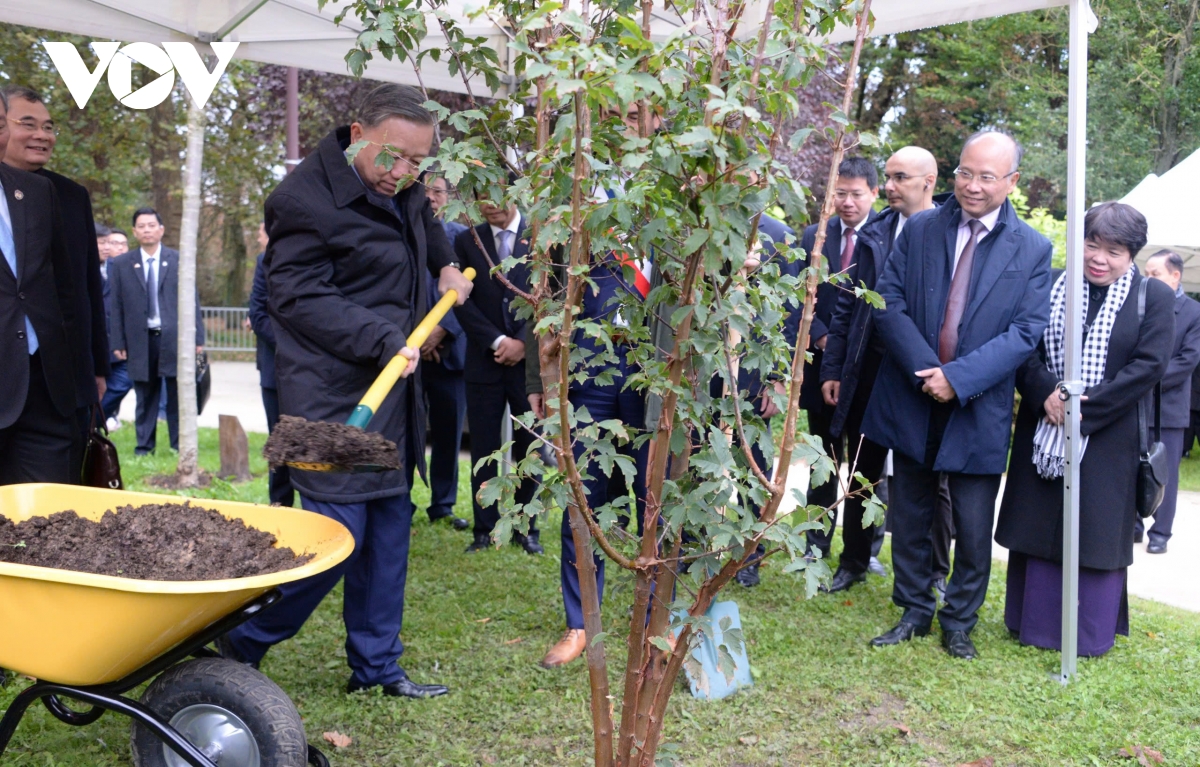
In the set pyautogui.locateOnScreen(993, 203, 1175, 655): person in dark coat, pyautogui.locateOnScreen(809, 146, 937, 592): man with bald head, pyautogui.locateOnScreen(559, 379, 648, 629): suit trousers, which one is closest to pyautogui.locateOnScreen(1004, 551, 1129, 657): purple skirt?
pyautogui.locateOnScreen(993, 203, 1175, 655): person in dark coat

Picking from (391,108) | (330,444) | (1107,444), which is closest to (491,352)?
(391,108)

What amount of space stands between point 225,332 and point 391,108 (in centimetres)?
2000

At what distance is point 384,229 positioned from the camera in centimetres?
355

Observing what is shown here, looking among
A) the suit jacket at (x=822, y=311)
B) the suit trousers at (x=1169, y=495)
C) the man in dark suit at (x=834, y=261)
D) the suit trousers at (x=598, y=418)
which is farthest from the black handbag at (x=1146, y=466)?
the suit trousers at (x=1169, y=495)

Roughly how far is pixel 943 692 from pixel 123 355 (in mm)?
7414

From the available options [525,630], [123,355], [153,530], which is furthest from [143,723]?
[123,355]

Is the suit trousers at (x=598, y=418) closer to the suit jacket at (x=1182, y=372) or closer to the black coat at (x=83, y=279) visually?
the black coat at (x=83, y=279)

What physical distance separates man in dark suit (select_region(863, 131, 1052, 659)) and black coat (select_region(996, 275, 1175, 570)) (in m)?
0.17

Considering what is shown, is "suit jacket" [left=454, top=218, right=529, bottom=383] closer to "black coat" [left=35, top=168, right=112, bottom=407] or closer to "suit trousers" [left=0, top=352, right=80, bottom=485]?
"black coat" [left=35, top=168, right=112, bottom=407]

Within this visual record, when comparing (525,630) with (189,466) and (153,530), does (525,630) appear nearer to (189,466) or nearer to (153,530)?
(153,530)

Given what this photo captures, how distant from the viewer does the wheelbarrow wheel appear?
2.75m

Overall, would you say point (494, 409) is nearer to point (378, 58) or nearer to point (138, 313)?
point (378, 58)

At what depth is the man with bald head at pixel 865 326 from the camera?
16.6ft

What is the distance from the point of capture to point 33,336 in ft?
12.8
